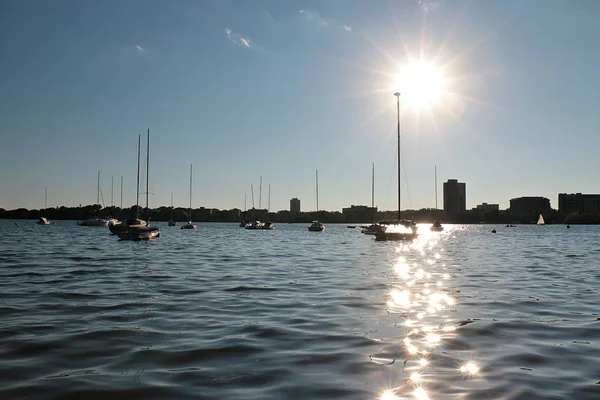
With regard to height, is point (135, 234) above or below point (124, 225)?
below

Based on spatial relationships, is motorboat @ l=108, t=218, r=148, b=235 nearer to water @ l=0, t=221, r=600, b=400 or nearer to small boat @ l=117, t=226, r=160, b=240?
small boat @ l=117, t=226, r=160, b=240

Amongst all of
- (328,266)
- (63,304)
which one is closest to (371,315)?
(63,304)

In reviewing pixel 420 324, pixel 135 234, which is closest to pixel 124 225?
pixel 135 234

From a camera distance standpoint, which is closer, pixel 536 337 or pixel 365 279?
pixel 536 337

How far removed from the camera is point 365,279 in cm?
1938

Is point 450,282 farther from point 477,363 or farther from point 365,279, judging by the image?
point 477,363

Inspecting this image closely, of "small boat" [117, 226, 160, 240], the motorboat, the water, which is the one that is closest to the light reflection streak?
the water

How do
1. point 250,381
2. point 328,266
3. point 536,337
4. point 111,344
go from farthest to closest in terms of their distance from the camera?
point 328,266
point 536,337
point 111,344
point 250,381

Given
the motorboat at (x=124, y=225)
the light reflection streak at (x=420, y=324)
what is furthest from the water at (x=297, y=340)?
the motorboat at (x=124, y=225)

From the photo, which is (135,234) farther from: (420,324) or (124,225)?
(420,324)

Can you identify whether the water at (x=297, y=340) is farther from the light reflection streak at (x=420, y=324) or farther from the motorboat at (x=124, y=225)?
the motorboat at (x=124, y=225)

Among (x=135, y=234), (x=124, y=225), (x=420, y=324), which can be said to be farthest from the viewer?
(x=124, y=225)

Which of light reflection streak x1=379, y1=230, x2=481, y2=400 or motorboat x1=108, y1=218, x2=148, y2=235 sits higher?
motorboat x1=108, y1=218, x2=148, y2=235

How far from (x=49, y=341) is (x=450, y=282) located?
14385mm
